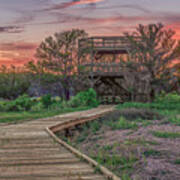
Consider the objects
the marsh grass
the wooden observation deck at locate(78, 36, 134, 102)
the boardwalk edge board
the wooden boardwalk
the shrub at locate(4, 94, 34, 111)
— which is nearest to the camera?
the wooden boardwalk

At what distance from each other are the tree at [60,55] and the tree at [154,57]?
22.6 ft

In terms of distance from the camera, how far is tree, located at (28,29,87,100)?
29.0 meters

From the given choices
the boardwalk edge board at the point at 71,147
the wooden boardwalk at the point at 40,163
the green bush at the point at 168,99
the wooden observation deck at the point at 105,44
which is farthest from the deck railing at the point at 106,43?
the wooden boardwalk at the point at 40,163

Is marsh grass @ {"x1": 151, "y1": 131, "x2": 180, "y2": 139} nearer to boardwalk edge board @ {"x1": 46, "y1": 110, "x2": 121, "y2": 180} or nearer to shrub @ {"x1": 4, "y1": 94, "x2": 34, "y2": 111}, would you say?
boardwalk edge board @ {"x1": 46, "y1": 110, "x2": 121, "y2": 180}

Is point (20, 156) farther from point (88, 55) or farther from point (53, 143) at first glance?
point (88, 55)

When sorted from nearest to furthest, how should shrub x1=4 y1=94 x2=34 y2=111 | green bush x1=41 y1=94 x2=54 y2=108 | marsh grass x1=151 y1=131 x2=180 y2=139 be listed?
marsh grass x1=151 y1=131 x2=180 y2=139
shrub x1=4 y1=94 x2=34 y2=111
green bush x1=41 y1=94 x2=54 y2=108

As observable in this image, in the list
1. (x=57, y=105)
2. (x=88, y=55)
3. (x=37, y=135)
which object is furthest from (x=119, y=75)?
(x=37, y=135)

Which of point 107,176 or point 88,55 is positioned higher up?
point 88,55

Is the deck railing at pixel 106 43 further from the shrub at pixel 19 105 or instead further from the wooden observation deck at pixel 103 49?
the shrub at pixel 19 105

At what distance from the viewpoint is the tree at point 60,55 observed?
29.0 m

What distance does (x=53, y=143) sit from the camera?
25.0ft

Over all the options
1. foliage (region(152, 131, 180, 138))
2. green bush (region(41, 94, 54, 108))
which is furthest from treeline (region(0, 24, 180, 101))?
foliage (region(152, 131, 180, 138))

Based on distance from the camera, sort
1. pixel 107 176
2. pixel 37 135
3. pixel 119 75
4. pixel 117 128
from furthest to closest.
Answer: pixel 119 75
pixel 117 128
pixel 37 135
pixel 107 176

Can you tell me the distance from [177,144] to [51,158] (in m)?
3.58
